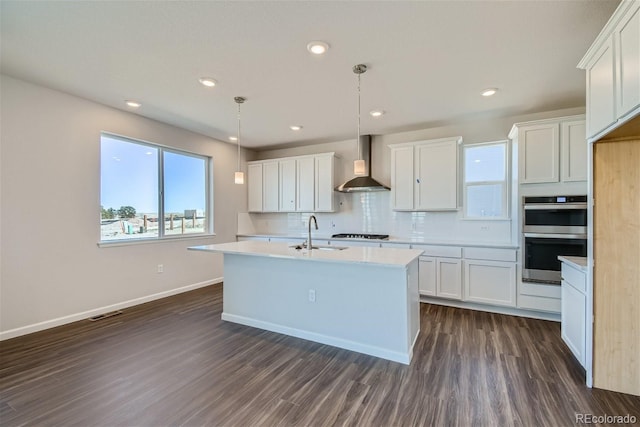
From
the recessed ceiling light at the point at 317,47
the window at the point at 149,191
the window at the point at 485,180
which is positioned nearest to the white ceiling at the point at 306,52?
the recessed ceiling light at the point at 317,47

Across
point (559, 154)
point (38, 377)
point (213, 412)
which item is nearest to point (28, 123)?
point (38, 377)

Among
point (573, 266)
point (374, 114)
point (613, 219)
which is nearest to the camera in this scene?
point (613, 219)

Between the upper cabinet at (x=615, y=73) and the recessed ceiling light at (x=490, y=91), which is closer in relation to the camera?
the upper cabinet at (x=615, y=73)

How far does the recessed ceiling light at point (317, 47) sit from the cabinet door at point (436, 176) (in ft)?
8.17

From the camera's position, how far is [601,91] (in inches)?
74.4

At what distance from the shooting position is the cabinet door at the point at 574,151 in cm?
318

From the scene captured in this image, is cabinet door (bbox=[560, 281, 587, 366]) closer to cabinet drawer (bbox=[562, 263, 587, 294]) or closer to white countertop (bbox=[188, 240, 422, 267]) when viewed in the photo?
cabinet drawer (bbox=[562, 263, 587, 294])

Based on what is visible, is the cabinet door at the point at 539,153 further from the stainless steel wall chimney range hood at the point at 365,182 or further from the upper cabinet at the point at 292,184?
the upper cabinet at the point at 292,184

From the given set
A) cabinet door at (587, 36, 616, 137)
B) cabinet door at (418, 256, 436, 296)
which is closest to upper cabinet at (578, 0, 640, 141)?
cabinet door at (587, 36, 616, 137)

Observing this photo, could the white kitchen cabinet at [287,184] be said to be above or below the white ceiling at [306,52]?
below

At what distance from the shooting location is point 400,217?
15.6 ft

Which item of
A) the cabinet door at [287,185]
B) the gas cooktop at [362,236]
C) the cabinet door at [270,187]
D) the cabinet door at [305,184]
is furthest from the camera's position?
the cabinet door at [270,187]

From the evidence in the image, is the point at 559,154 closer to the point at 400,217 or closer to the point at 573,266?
the point at 573,266

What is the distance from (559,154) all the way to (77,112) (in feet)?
18.5
